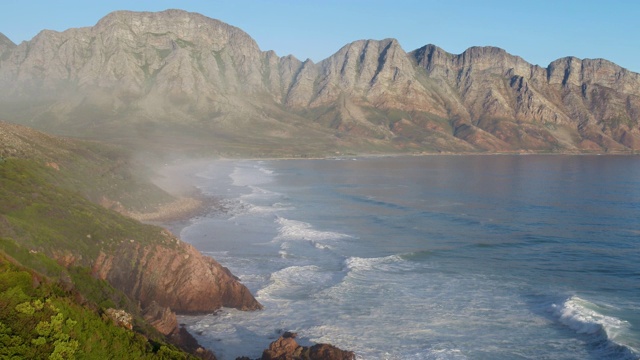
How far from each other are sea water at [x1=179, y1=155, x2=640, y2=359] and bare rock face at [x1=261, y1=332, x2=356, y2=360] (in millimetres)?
1687

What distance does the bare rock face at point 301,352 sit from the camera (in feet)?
74.8

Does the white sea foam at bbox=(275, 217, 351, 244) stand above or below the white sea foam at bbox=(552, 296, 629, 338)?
above

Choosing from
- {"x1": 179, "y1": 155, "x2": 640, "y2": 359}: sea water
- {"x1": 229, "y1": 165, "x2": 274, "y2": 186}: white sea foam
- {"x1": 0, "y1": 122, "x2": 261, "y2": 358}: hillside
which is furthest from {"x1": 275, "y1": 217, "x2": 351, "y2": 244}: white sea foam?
{"x1": 229, "y1": 165, "x2": 274, "y2": 186}: white sea foam

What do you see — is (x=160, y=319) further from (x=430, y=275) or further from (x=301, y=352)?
(x=430, y=275)

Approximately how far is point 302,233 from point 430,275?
740 inches

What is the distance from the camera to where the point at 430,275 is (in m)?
38.7

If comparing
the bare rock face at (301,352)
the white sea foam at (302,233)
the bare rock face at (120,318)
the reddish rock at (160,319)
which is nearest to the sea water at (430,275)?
the white sea foam at (302,233)

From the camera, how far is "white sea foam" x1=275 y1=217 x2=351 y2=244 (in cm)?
5228

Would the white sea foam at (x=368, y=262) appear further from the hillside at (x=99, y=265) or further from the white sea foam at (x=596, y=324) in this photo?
the white sea foam at (x=596, y=324)

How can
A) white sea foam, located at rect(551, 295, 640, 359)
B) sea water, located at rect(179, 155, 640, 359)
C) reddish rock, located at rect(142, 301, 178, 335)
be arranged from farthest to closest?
sea water, located at rect(179, 155, 640, 359) < white sea foam, located at rect(551, 295, 640, 359) < reddish rock, located at rect(142, 301, 178, 335)

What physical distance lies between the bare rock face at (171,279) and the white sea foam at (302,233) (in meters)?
20.1

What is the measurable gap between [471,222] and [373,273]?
28.7m

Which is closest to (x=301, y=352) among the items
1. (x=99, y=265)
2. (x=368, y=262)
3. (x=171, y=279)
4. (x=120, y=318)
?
(x=120, y=318)

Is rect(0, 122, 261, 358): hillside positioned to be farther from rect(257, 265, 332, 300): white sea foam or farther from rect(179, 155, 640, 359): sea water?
rect(257, 265, 332, 300): white sea foam
